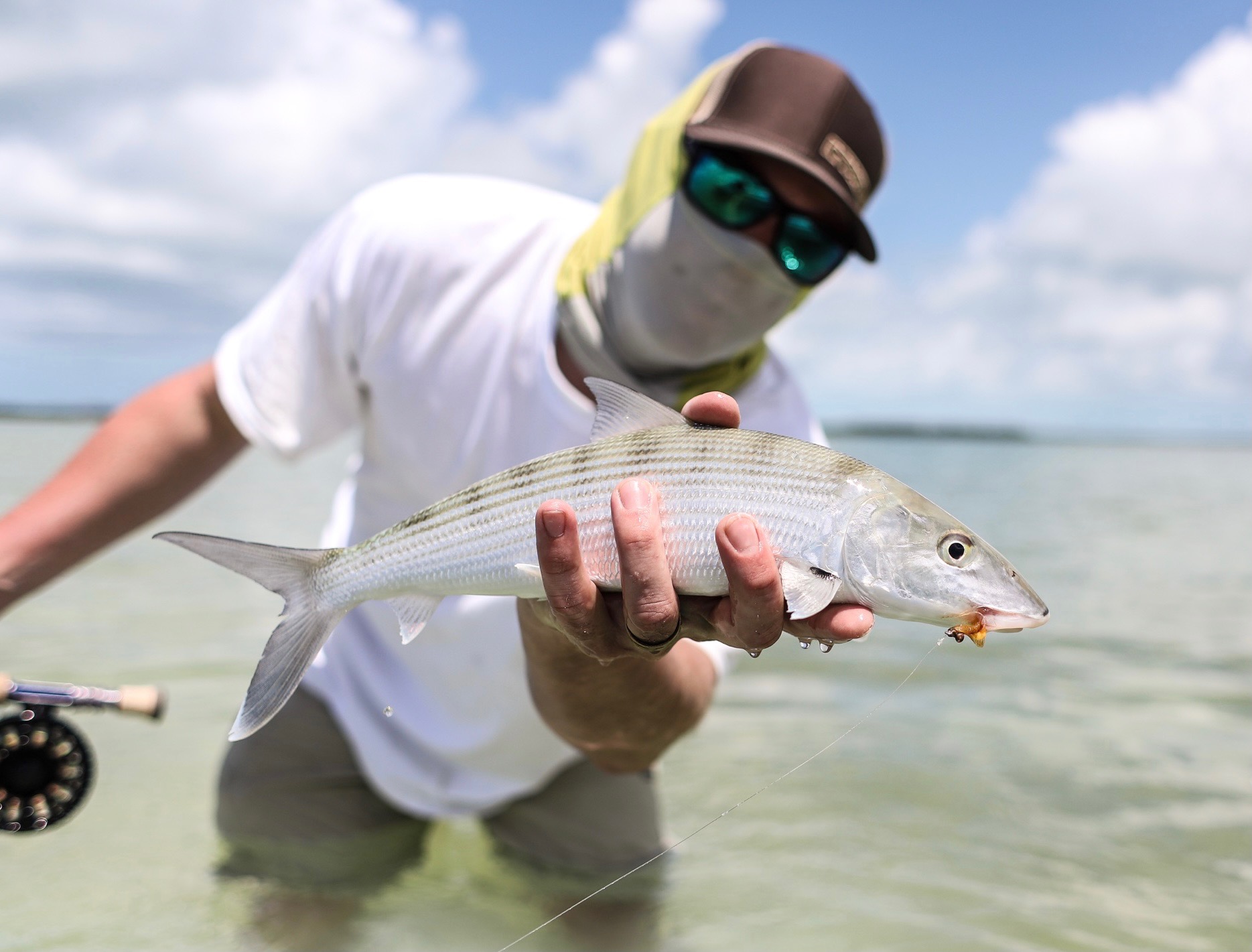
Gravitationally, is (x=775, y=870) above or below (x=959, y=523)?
below

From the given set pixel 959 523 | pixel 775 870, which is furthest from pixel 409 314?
pixel 775 870

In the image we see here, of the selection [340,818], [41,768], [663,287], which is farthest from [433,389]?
[340,818]

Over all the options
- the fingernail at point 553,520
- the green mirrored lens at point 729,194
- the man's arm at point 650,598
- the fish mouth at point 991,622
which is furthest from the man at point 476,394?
the fish mouth at point 991,622

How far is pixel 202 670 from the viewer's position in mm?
7168

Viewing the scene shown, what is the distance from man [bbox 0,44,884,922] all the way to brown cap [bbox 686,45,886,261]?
1 cm

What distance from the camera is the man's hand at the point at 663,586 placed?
1871 mm

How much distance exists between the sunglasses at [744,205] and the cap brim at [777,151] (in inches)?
2.8

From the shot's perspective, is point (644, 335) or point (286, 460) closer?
point (644, 335)

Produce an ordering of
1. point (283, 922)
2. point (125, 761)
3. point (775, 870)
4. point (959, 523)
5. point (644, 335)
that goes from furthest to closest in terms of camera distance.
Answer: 1. point (125, 761)
2. point (775, 870)
3. point (283, 922)
4. point (644, 335)
5. point (959, 523)

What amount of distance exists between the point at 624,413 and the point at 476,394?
65.0 inches

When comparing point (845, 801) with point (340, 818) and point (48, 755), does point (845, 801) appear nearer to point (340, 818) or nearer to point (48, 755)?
point (340, 818)

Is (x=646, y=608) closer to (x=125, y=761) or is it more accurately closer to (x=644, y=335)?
(x=644, y=335)

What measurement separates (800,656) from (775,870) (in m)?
4.00

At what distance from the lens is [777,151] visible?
3.38 metres
